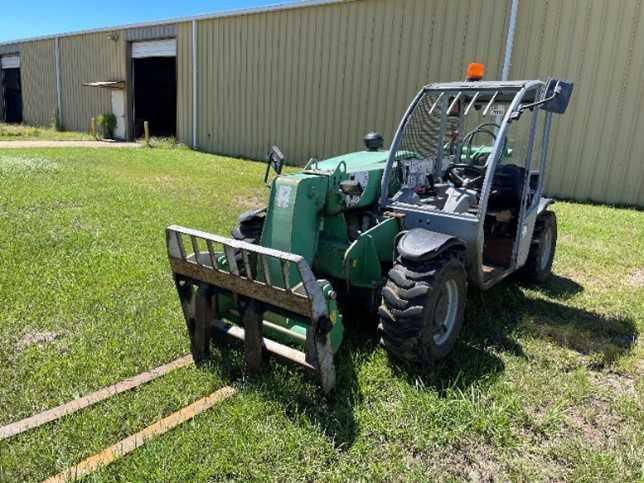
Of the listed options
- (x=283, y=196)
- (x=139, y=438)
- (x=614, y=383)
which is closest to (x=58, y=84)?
(x=283, y=196)

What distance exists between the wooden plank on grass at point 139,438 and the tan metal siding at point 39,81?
26.0 meters

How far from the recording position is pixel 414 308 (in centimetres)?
311

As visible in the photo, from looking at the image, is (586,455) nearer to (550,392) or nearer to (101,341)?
(550,392)

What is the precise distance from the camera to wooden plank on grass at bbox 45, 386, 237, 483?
2.40 meters

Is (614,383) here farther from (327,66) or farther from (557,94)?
(327,66)

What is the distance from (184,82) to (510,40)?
11491mm

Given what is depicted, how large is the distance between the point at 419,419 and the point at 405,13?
436 inches

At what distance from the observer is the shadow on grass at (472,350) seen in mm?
2955

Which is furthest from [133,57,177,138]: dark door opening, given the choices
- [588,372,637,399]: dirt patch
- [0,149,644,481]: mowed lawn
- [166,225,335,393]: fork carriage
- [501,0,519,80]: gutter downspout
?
[588,372,637,399]: dirt patch

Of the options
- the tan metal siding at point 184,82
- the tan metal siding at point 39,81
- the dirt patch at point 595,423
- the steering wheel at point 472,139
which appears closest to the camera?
the dirt patch at point 595,423

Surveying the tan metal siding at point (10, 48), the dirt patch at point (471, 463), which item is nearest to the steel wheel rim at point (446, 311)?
the dirt patch at point (471, 463)

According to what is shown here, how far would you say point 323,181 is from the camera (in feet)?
11.8

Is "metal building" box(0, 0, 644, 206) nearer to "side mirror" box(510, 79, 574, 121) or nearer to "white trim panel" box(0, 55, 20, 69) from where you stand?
"white trim panel" box(0, 55, 20, 69)

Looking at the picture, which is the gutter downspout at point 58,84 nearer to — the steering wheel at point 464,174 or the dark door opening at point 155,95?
the dark door opening at point 155,95
